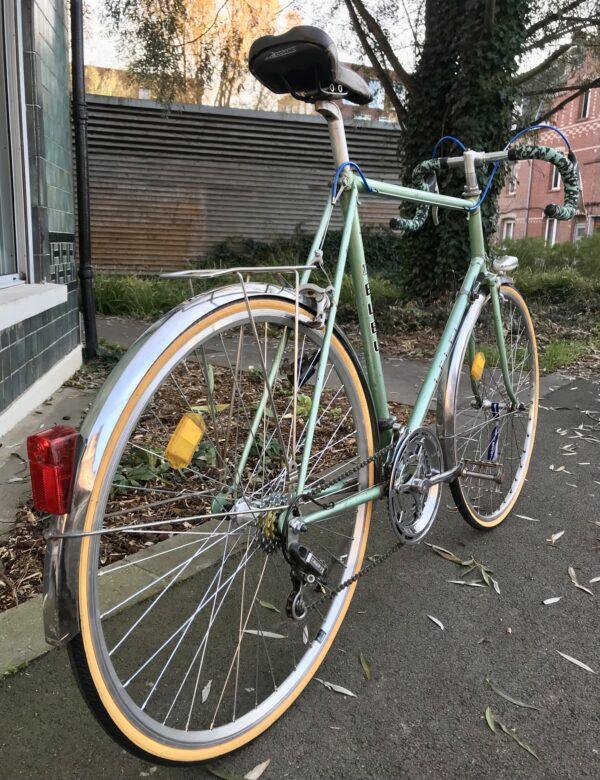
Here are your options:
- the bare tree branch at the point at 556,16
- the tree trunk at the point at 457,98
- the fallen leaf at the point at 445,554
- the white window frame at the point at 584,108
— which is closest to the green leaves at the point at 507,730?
the fallen leaf at the point at 445,554

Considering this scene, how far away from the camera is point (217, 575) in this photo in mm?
1647

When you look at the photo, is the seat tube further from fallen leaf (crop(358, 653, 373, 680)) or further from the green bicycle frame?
fallen leaf (crop(358, 653, 373, 680))

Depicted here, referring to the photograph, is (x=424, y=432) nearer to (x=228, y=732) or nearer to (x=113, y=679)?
(x=228, y=732)

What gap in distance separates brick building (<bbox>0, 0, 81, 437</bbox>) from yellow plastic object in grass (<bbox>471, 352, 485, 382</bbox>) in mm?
2231

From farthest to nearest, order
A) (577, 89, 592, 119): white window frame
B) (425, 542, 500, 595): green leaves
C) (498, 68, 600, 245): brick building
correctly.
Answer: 1. (577, 89, 592, 119): white window frame
2. (498, 68, 600, 245): brick building
3. (425, 542, 500, 595): green leaves

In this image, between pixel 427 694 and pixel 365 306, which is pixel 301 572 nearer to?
pixel 427 694

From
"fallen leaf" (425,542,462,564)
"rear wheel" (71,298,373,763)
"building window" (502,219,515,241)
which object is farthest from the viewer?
"building window" (502,219,515,241)

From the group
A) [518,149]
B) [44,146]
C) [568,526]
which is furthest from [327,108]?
[44,146]

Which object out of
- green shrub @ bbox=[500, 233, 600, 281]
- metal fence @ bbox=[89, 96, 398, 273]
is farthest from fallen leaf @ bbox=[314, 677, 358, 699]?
metal fence @ bbox=[89, 96, 398, 273]

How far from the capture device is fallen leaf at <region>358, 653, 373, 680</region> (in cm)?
194

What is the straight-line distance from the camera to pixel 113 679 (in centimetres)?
128

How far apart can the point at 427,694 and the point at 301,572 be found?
23.2 inches

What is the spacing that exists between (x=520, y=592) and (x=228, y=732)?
130 centimetres

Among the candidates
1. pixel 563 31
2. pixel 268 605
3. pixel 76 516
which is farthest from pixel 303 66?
pixel 563 31
